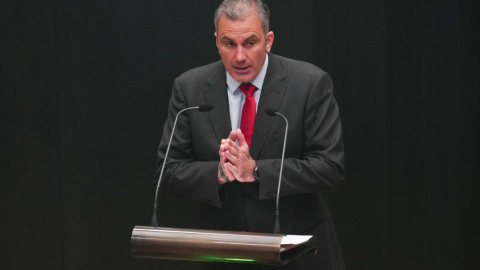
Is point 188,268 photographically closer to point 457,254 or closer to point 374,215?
point 374,215

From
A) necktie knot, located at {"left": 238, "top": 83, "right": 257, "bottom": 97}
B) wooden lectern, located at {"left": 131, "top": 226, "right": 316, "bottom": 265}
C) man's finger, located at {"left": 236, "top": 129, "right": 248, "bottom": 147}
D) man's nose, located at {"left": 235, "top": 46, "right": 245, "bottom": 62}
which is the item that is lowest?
wooden lectern, located at {"left": 131, "top": 226, "right": 316, "bottom": 265}

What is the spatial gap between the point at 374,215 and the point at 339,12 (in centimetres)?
101

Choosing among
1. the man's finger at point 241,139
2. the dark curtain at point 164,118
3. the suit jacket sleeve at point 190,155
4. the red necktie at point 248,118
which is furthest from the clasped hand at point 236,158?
the dark curtain at point 164,118

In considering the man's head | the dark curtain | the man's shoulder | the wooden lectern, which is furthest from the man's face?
the dark curtain

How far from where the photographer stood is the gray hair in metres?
2.60

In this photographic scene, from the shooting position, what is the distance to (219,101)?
2.65 metres

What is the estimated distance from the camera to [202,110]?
244 centimetres

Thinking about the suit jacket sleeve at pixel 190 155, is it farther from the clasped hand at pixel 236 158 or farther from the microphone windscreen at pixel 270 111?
the microphone windscreen at pixel 270 111

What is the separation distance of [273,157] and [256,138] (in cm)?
9

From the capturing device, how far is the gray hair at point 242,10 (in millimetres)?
2600

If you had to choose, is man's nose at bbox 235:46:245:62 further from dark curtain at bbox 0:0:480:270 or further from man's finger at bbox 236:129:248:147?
dark curtain at bbox 0:0:480:270

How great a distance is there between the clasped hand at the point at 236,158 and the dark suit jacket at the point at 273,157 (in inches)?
2.9

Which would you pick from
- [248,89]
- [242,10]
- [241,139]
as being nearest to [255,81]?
[248,89]

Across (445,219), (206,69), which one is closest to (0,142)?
(206,69)
